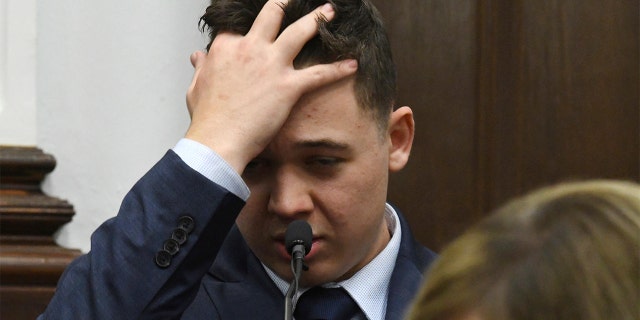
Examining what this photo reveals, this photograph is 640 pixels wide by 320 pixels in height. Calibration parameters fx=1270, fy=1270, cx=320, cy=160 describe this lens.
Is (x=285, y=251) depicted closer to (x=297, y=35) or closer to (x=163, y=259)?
(x=163, y=259)

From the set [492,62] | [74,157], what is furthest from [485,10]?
[74,157]

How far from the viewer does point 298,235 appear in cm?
174

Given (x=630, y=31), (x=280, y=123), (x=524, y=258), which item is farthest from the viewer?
(x=630, y=31)

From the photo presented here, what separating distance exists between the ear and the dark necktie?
229 mm

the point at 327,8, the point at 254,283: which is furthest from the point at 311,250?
the point at 327,8

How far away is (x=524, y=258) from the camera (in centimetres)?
91

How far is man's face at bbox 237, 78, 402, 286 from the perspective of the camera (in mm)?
1850

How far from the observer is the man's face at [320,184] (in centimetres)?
185

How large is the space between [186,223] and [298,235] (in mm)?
167

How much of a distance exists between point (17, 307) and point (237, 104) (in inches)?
35.9

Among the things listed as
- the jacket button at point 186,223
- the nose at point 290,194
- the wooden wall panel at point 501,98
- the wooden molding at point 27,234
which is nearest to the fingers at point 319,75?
the nose at point 290,194

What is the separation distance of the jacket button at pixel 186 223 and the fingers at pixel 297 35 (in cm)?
29

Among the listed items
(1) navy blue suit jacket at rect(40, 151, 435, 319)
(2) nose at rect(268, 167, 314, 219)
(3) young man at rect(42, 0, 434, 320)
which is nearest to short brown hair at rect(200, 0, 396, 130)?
(3) young man at rect(42, 0, 434, 320)

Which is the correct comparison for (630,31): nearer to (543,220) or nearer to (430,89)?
(430,89)
